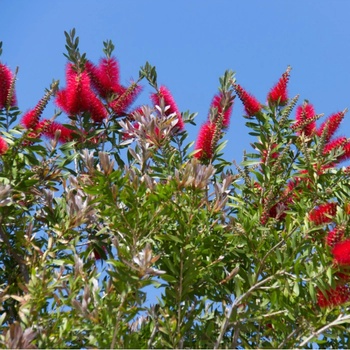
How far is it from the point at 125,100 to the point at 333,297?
1806 mm

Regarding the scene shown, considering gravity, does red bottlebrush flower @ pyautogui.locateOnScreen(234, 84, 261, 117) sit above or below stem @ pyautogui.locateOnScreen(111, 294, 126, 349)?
above

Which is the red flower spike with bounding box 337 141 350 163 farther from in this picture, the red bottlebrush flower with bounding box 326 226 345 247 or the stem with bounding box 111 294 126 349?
the stem with bounding box 111 294 126 349

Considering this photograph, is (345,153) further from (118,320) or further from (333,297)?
(118,320)

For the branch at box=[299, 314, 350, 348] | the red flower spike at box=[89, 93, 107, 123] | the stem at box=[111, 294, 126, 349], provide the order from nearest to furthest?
the stem at box=[111, 294, 126, 349] → the branch at box=[299, 314, 350, 348] → the red flower spike at box=[89, 93, 107, 123]

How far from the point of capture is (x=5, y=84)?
4227 mm

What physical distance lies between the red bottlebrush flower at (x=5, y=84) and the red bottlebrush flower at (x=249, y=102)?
121 cm

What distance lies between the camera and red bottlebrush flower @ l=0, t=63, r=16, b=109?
4176mm

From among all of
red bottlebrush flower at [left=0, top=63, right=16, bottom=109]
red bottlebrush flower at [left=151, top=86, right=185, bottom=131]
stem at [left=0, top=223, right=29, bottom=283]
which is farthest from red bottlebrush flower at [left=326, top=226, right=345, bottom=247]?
red bottlebrush flower at [left=0, top=63, right=16, bottom=109]

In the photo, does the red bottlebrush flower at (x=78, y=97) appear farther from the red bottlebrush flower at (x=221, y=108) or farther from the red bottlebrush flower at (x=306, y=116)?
the red bottlebrush flower at (x=306, y=116)

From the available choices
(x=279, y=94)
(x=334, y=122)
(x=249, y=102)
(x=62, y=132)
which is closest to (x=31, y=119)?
(x=62, y=132)

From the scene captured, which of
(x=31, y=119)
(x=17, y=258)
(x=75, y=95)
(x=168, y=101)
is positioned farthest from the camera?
(x=168, y=101)

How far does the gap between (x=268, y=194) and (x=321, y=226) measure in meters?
0.38

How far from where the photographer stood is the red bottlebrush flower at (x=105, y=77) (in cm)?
461

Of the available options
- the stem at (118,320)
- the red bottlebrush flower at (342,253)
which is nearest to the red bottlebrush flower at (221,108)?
the red bottlebrush flower at (342,253)
